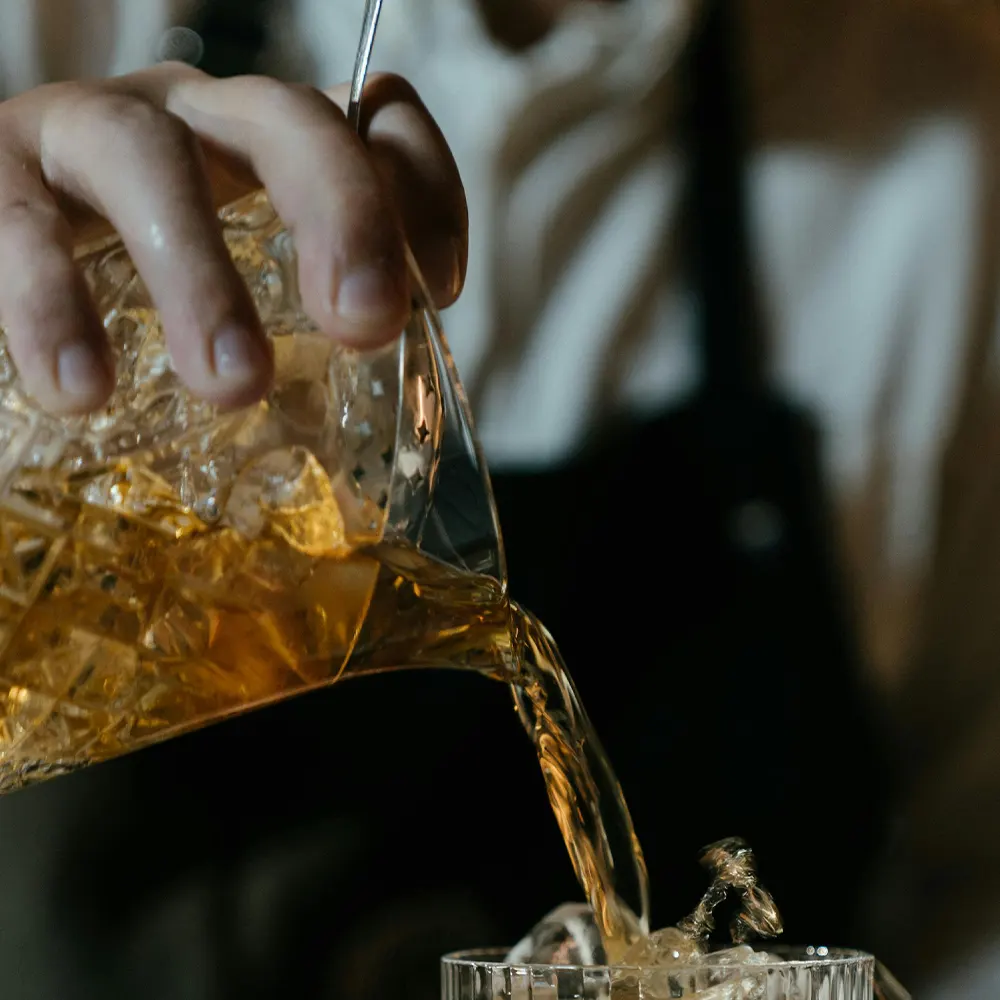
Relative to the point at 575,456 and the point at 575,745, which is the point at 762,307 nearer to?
the point at 575,456

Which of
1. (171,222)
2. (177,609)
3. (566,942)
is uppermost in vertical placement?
(171,222)

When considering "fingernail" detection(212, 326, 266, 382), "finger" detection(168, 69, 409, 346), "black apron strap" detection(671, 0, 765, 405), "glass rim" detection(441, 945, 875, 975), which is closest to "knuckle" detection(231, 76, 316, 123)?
"finger" detection(168, 69, 409, 346)

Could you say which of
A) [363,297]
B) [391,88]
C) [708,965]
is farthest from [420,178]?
[708,965]

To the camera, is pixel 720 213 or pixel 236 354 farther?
pixel 720 213

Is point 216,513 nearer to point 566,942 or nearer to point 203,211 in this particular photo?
point 203,211

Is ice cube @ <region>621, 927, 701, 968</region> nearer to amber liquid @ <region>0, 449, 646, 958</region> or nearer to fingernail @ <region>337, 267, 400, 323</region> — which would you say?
amber liquid @ <region>0, 449, 646, 958</region>

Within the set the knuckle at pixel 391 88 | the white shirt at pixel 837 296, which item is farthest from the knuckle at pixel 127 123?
the white shirt at pixel 837 296
